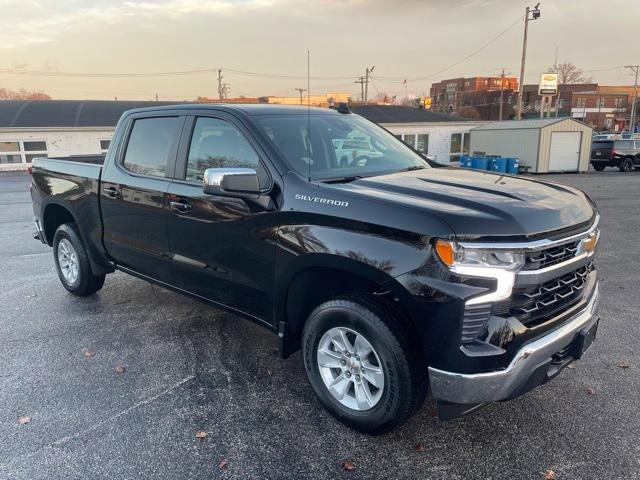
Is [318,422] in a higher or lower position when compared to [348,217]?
lower

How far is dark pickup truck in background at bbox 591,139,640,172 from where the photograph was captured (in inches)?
1077

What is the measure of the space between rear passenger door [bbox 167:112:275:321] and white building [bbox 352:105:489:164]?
29.1m

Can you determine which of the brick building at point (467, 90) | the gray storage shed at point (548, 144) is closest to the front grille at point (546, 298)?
the gray storage shed at point (548, 144)

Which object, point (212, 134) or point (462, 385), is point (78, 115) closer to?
point (212, 134)

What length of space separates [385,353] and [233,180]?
1.34 m

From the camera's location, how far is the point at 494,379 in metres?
2.41

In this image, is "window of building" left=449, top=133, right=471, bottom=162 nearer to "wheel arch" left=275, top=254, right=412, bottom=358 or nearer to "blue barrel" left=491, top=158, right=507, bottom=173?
"blue barrel" left=491, top=158, right=507, bottom=173

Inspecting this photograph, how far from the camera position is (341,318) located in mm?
2857

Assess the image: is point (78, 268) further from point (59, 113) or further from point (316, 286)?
point (59, 113)

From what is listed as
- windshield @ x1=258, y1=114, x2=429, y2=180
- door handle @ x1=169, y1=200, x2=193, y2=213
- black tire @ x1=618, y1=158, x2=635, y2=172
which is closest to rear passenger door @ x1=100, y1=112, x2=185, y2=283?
door handle @ x1=169, y1=200, x2=193, y2=213

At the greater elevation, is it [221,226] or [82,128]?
[82,128]

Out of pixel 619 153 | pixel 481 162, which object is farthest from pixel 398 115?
pixel 619 153

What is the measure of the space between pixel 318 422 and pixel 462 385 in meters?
1.08

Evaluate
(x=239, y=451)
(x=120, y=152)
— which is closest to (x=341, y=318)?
(x=239, y=451)
